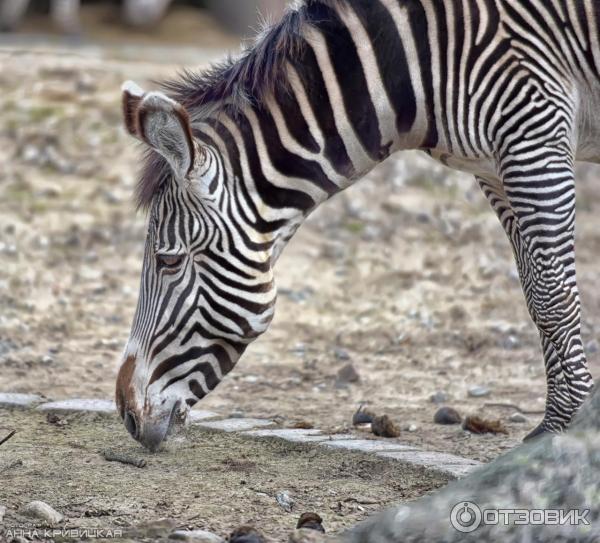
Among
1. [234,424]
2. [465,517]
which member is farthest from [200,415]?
[465,517]

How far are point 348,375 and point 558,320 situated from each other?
7.98 feet

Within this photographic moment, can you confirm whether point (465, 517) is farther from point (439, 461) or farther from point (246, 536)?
point (439, 461)

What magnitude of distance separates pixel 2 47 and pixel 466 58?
376 inches

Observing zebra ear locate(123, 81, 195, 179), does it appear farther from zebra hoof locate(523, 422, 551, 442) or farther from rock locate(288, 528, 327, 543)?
zebra hoof locate(523, 422, 551, 442)

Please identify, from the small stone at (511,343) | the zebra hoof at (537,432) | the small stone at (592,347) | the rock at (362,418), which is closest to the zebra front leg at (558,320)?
the zebra hoof at (537,432)

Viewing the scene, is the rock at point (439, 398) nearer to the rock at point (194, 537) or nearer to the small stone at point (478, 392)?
the small stone at point (478, 392)

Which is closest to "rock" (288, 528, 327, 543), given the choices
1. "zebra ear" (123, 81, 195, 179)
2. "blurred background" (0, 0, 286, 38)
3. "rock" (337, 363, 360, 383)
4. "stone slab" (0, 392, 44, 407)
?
"zebra ear" (123, 81, 195, 179)

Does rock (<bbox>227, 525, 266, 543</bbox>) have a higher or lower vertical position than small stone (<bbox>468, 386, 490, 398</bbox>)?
higher

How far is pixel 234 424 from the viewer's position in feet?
19.6

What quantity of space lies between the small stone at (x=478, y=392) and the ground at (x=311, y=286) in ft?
0.22

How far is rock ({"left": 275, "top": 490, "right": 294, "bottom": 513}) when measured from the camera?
4.58 m

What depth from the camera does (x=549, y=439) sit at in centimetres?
329

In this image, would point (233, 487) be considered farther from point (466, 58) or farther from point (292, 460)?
point (466, 58)

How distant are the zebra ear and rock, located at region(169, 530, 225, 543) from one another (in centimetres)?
166
